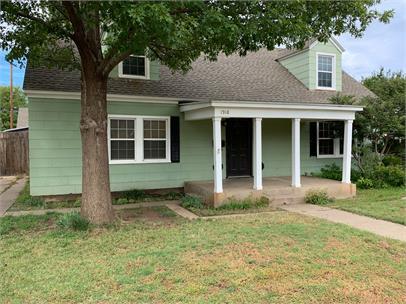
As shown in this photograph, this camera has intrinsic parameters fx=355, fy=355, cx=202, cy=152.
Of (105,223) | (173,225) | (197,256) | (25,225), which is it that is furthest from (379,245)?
(25,225)

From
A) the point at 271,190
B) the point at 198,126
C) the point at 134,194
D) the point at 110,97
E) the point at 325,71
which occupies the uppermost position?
the point at 325,71

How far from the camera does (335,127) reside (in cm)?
1355

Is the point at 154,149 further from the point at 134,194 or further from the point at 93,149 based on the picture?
the point at 93,149

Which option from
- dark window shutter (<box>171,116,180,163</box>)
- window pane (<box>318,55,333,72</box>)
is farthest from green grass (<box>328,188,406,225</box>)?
window pane (<box>318,55,333,72</box>)

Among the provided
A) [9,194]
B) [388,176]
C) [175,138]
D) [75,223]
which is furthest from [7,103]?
[388,176]

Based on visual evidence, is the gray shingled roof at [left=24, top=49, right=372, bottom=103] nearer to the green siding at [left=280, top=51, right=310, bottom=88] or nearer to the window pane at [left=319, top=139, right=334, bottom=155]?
the green siding at [left=280, top=51, right=310, bottom=88]

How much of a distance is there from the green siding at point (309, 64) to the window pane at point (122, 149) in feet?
25.3

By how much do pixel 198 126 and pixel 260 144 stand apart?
258cm

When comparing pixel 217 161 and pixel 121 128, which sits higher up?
pixel 121 128

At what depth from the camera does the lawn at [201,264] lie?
3.91 metres

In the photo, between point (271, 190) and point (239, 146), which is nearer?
point (271, 190)

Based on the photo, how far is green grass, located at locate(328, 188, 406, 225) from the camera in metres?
7.86

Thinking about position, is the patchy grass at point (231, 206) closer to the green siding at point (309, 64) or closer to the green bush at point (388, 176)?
the green bush at point (388, 176)

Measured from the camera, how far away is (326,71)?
14578 millimetres
